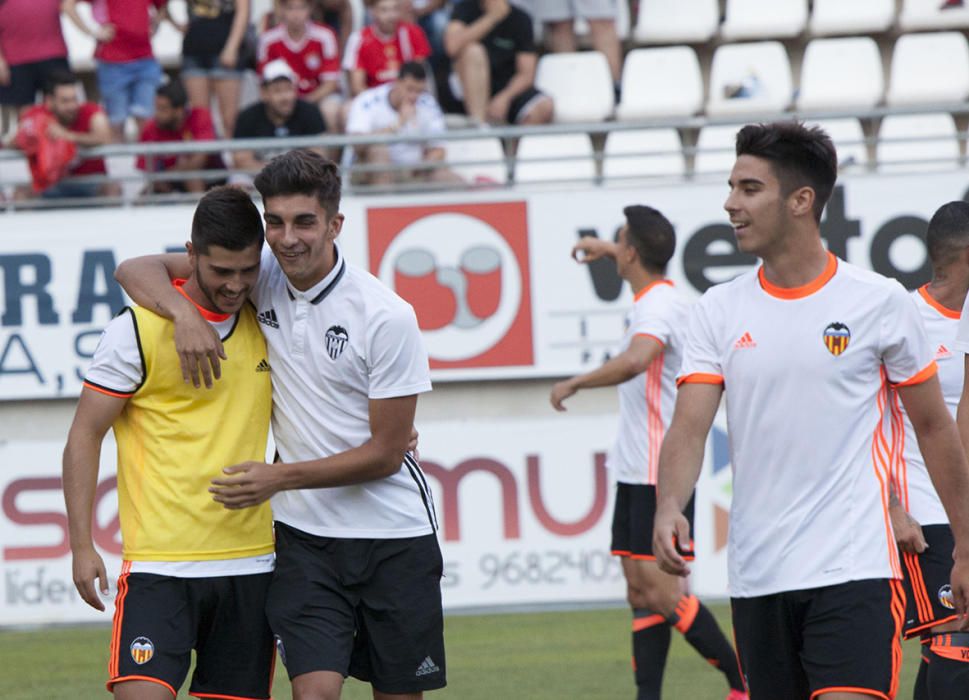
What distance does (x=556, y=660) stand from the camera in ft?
28.7

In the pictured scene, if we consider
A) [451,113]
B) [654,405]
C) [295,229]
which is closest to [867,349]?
[295,229]

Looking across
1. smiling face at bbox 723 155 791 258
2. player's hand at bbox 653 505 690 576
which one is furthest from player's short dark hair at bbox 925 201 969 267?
player's hand at bbox 653 505 690 576

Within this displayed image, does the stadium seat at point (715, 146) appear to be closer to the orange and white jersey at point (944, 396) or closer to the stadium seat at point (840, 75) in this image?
the stadium seat at point (840, 75)

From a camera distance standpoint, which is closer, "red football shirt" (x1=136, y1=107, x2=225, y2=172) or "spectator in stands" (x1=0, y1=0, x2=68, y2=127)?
"red football shirt" (x1=136, y1=107, x2=225, y2=172)

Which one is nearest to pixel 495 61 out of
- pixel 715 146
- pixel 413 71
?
pixel 413 71

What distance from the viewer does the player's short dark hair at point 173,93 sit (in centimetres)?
1159

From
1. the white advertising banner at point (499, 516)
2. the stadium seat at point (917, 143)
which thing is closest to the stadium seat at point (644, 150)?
the stadium seat at point (917, 143)

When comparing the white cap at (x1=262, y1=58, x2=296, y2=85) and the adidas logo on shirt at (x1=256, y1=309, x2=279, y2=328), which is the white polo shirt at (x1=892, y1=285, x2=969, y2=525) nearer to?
the adidas logo on shirt at (x1=256, y1=309, x2=279, y2=328)

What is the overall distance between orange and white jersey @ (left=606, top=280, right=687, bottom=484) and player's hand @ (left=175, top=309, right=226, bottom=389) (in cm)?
318

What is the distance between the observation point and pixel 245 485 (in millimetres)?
4395

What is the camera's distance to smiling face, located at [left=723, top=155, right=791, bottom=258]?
13.9 ft

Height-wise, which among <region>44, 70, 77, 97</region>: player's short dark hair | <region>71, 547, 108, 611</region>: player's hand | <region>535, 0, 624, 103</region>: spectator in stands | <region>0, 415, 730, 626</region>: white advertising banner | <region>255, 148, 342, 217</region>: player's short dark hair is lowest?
<region>0, 415, 730, 626</region>: white advertising banner

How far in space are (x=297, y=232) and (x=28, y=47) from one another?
8.52 meters

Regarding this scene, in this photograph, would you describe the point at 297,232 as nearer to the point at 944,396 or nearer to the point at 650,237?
the point at 944,396
